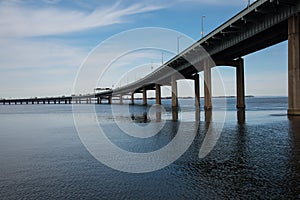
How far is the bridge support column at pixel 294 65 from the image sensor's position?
37.9 metres

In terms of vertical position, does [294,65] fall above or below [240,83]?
above

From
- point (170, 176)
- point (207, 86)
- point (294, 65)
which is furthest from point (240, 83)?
point (170, 176)

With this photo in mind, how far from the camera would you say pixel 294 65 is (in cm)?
3822

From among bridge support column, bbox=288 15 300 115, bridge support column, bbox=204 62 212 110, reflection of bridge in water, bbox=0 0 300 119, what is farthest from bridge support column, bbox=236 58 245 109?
bridge support column, bbox=288 15 300 115

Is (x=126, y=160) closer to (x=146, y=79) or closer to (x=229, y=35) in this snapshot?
(x=229, y=35)

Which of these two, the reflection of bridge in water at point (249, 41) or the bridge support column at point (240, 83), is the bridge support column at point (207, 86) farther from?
the bridge support column at point (240, 83)

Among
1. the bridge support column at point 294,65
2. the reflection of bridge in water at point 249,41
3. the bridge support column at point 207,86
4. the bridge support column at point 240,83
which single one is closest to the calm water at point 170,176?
the bridge support column at point 294,65

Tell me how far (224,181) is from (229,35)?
4829 centimetres

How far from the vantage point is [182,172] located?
1177 centimetres

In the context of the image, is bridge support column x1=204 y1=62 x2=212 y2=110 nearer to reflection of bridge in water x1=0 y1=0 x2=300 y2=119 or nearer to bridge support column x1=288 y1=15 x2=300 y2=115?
reflection of bridge in water x1=0 y1=0 x2=300 y2=119

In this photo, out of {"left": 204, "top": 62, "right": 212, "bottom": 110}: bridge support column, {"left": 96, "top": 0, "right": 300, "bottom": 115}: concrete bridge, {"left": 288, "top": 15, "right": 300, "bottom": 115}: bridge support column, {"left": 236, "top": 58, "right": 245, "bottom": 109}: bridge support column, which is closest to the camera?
{"left": 288, "top": 15, "right": 300, "bottom": 115}: bridge support column

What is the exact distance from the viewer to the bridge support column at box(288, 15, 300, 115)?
37938 millimetres

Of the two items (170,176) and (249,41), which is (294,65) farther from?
(170,176)

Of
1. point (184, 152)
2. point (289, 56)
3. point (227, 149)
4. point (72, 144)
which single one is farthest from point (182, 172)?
point (289, 56)
